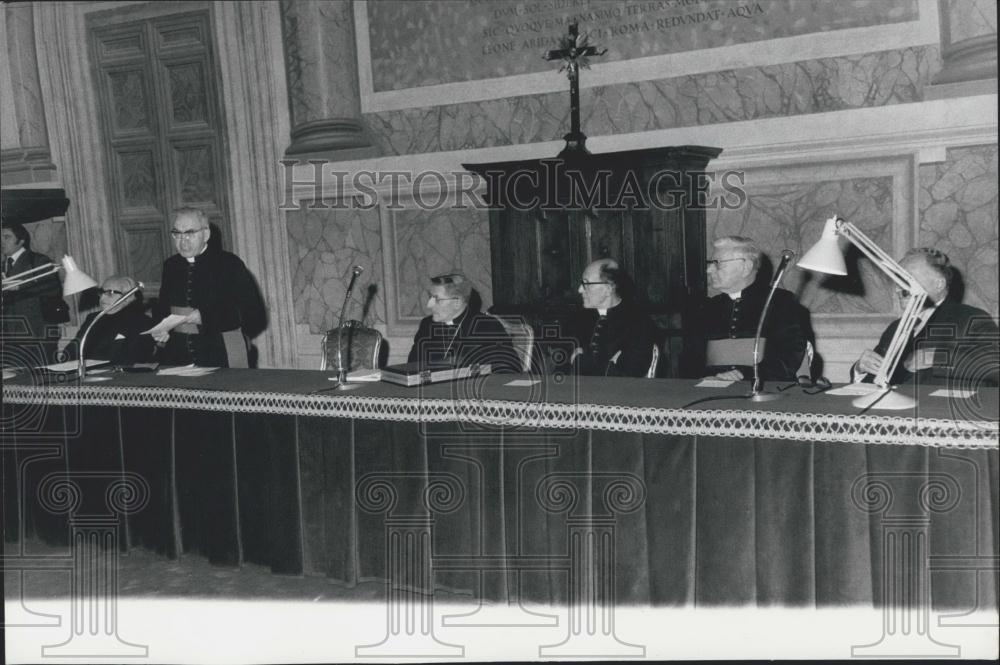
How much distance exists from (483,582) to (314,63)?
399 centimetres

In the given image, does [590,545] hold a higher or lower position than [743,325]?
lower

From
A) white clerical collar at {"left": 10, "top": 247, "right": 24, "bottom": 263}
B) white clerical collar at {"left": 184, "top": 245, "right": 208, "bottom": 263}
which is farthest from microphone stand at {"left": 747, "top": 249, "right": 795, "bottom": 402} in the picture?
white clerical collar at {"left": 10, "top": 247, "right": 24, "bottom": 263}

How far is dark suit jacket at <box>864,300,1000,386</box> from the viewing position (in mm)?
3660

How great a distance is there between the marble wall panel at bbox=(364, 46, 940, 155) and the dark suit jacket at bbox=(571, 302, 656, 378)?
1509 millimetres

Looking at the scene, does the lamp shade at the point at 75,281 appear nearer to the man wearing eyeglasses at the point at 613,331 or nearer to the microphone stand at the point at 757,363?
the man wearing eyeglasses at the point at 613,331

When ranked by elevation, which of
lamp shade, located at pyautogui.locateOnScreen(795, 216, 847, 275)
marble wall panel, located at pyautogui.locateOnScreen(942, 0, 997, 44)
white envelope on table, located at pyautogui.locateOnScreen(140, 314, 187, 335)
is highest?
marble wall panel, located at pyautogui.locateOnScreen(942, 0, 997, 44)

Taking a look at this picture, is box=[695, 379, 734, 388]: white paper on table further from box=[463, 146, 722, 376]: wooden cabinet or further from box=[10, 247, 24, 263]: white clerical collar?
box=[10, 247, 24, 263]: white clerical collar

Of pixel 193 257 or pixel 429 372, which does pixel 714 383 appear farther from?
pixel 193 257

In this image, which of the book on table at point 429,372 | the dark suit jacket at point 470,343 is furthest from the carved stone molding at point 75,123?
the book on table at point 429,372

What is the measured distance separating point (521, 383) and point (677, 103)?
229cm

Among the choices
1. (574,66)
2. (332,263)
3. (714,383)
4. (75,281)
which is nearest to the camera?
(714,383)

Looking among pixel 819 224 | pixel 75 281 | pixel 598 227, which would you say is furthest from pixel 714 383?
pixel 75 281

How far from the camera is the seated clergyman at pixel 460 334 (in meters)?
4.55

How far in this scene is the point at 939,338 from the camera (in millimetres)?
3824
